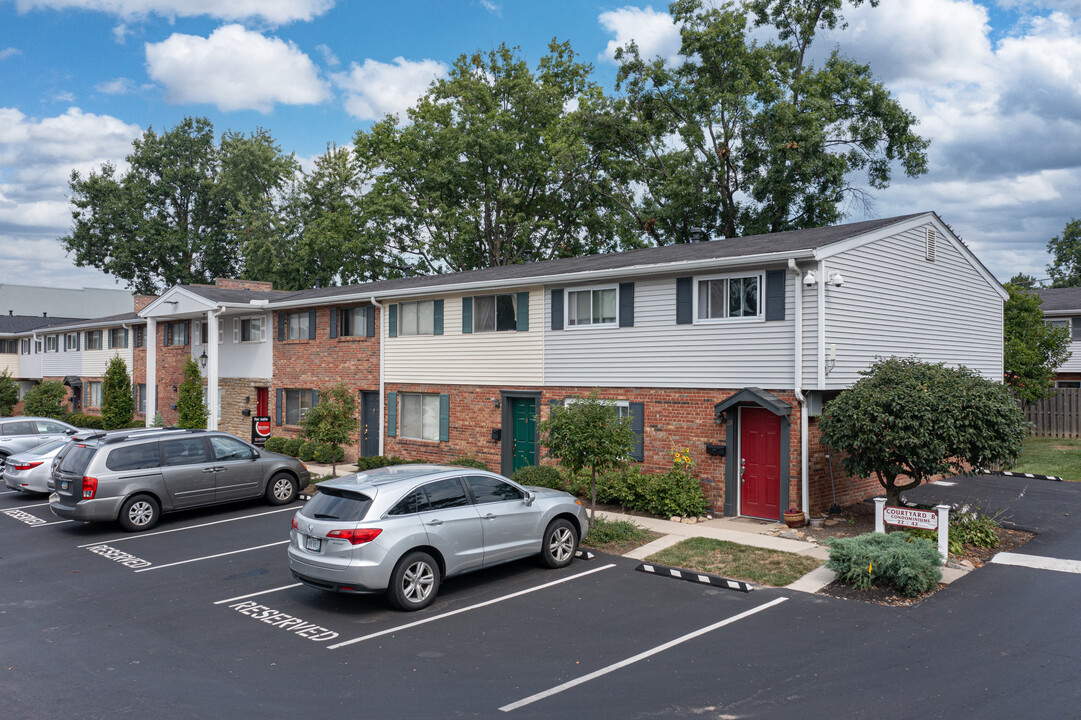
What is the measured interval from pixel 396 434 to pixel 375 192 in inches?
837

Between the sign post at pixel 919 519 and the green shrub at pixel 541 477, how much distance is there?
21.1 ft

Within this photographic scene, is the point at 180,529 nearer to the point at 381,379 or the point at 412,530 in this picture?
the point at 412,530

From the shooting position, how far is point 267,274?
4581 cm

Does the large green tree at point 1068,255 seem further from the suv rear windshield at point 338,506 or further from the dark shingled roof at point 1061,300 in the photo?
the suv rear windshield at point 338,506

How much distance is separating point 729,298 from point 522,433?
6416 mm

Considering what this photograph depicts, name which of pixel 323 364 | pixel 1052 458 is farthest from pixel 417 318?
pixel 1052 458

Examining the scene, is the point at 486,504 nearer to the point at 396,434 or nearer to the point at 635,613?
the point at 635,613

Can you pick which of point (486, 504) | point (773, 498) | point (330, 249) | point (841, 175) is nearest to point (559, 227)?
point (330, 249)

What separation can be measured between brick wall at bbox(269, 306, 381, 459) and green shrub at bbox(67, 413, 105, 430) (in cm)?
1252

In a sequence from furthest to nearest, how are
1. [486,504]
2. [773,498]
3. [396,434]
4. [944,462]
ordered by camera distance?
[396,434], [773,498], [944,462], [486,504]

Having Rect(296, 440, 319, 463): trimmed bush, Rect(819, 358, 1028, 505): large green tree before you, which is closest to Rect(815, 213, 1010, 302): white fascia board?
Rect(819, 358, 1028, 505): large green tree

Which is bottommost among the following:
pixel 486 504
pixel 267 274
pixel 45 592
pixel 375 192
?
pixel 45 592

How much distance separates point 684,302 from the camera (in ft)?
50.1

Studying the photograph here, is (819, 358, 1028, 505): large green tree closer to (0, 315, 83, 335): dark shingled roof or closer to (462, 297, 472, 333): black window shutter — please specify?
(462, 297, 472, 333): black window shutter
